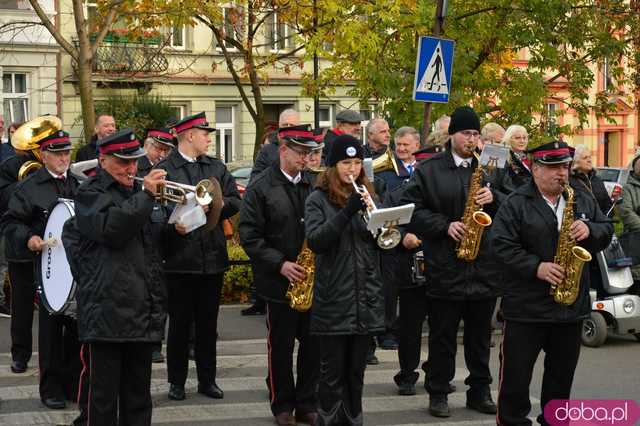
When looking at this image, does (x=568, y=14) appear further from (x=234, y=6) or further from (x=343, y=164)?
(x=343, y=164)

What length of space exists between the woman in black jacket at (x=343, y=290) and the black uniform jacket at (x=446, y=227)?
1.14 m

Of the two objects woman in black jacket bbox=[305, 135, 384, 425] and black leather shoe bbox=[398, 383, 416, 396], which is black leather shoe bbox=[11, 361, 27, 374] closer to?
black leather shoe bbox=[398, 383, 416, 396]

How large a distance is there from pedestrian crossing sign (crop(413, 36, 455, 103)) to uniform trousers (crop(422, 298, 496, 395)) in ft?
15.3

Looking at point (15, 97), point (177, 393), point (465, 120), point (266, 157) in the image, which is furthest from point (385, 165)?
point (15, 97)

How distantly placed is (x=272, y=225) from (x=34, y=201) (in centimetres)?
195

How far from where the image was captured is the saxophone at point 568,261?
25.6 ft

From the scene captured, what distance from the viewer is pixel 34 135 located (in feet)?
31.8

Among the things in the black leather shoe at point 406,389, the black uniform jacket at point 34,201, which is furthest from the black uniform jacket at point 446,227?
the black uniform jacket at point 34,201

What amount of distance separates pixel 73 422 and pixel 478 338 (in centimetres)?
311

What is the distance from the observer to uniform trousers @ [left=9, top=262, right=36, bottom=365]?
1028 centimetres

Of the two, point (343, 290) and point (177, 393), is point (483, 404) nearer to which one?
point (343, 290)

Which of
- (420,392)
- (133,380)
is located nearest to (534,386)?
(420,392)

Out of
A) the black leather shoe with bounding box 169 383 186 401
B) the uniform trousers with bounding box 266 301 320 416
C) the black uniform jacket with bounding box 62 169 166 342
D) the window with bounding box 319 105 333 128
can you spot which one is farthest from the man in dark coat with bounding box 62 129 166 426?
the window with bounding box 319 105 333 128

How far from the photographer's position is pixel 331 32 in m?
17.7
